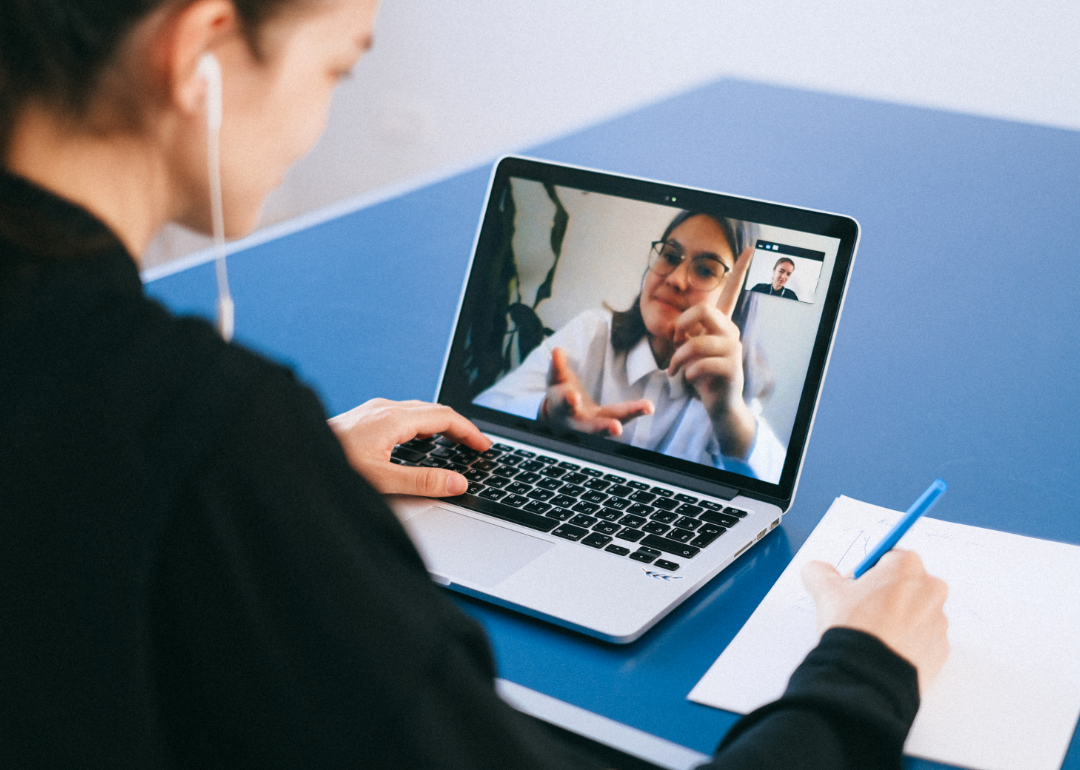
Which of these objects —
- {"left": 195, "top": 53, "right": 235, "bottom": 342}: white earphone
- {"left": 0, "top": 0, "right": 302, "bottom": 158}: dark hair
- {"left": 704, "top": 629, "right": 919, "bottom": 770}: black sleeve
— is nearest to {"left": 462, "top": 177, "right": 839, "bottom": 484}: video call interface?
{"left": 704, "top": 629, "right": 919, "bottom": 770}: black sleeve

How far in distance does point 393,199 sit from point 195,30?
1237 mm

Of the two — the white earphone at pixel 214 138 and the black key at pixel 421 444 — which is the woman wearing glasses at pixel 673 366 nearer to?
the black key at pixel 421 444

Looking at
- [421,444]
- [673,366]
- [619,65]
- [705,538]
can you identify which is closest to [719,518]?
[705,538]

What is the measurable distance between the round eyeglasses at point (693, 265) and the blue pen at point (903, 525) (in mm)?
275

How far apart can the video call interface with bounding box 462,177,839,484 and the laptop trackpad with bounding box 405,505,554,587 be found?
16 cm

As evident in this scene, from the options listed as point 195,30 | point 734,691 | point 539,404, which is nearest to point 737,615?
point 734,691

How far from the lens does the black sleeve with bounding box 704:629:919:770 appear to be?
0.62 meters

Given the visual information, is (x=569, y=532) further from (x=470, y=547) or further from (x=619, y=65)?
(x=619, y=65)

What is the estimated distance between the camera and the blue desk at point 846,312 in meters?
0.79

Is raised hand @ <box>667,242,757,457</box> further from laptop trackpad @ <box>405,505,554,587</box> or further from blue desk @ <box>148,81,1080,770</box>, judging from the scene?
laptop trackpad @ <box>405,505,554,587</box>

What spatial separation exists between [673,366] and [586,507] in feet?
0.49

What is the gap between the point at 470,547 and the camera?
2.85ft

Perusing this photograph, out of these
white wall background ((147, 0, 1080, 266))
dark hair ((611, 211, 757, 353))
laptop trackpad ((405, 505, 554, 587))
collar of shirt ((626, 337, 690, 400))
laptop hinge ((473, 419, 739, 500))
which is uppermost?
white wall background ((147, 0, 1080, 266))

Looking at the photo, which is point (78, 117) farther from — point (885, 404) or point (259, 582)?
point (885, 404)
